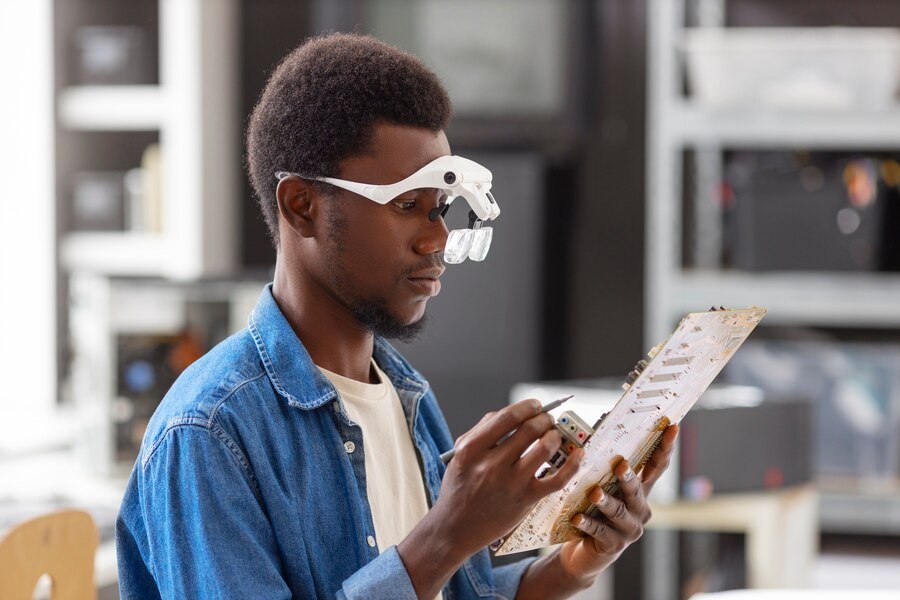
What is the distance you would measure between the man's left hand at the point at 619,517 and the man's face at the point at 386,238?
0.81 feet

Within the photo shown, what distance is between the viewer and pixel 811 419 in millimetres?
2314

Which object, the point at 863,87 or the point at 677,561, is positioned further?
the point at 677,561

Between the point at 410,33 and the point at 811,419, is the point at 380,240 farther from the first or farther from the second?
the point at 410,33

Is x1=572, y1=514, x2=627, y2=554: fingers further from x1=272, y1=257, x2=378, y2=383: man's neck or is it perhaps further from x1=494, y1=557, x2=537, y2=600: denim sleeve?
x1=272, y1=257, x2=378, y2=383: man's neck

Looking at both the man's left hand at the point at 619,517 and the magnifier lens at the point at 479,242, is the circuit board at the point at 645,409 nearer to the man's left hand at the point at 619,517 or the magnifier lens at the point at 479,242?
the man's left hand at the point at 619,517

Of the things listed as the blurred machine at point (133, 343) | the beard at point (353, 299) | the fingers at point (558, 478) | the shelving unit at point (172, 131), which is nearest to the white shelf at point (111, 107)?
the shelving unit at point (172, 131)

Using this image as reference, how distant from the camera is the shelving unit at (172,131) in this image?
2807 mm

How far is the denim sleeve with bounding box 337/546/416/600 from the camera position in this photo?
90 cm

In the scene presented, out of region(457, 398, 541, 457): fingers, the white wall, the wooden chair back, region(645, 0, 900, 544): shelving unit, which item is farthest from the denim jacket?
the white wall

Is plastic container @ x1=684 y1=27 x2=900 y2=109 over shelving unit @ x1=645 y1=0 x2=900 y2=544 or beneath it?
over

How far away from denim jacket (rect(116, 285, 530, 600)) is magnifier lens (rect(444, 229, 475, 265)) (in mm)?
156

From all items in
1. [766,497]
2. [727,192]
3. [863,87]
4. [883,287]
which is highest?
[863,87]

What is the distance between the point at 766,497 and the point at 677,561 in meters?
0.88

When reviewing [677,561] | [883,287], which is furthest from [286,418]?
[677,561]
